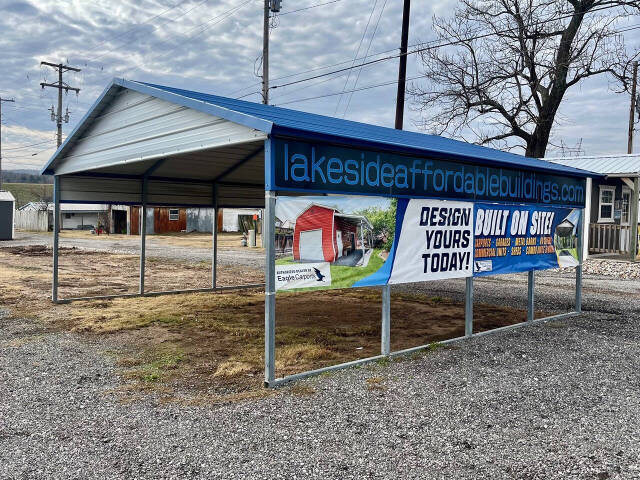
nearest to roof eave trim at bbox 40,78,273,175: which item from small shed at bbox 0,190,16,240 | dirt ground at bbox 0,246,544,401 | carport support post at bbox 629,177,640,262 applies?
dirt ground at bbox 0,246,544,401

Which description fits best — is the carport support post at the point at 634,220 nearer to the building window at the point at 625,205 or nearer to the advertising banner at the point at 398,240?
the building window at the point at 625,205

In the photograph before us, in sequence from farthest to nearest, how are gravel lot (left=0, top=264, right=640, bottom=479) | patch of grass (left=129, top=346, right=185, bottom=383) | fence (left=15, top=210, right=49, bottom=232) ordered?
1. fence (left=15, top=210, right=49, bottom=232)
2. patch of grass (left=129, top=346, right=185, bottom=383)
3. gravel lot (left=0, top=264, right=640, bottom=479)

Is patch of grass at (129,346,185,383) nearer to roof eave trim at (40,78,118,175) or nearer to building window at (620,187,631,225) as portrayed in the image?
roof eave trim at (40,78,118,175)

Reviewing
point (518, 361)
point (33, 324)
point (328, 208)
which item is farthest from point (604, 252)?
point (33, 324)

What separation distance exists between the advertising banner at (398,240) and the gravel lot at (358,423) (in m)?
1.17

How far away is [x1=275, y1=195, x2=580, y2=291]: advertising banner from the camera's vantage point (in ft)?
19.0

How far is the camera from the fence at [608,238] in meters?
21.0

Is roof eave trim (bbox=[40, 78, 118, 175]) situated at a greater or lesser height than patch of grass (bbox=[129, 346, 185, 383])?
greater

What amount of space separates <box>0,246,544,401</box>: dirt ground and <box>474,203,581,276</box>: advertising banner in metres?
1.23

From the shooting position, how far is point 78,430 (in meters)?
4.55

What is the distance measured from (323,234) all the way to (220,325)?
3748 millimetres

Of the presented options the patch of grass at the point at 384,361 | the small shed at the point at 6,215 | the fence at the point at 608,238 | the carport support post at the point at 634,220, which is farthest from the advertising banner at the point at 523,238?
the small shed at the point at 6,215

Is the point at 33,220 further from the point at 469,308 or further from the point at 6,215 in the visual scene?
the point at 469,308

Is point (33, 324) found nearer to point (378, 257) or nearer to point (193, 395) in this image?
point (193, 395)
